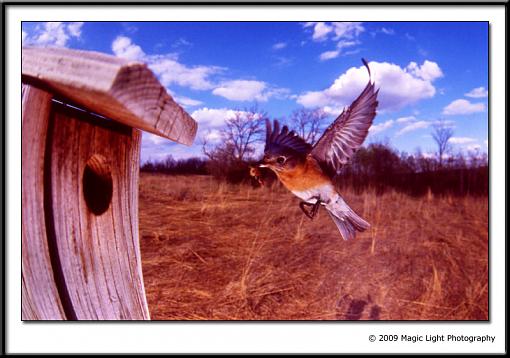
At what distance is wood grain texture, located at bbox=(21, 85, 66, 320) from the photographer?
591 millimetres

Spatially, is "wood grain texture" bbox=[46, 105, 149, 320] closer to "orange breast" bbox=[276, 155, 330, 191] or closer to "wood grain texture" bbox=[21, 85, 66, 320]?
"wood grain texture" bbox=[21, 85, 66, 320]

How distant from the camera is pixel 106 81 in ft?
1.46

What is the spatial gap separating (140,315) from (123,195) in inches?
8.8

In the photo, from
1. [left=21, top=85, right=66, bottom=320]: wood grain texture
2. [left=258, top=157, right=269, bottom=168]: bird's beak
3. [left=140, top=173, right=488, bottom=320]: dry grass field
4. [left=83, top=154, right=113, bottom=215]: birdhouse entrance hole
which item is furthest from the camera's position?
[left=140, top=173, right=488, bottom=320]: dry grass field

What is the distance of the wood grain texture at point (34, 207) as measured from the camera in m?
0.59

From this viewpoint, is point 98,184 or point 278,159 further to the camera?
point 278,159

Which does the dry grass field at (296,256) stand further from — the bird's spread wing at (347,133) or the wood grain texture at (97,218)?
the wood grain texture at (97,218)

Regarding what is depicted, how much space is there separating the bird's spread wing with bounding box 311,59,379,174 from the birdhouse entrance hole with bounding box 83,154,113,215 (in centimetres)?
50

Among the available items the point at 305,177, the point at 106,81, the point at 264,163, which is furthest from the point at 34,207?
the point at 305,177

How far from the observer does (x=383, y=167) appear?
331 centimetres

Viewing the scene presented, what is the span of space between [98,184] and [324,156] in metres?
0.53

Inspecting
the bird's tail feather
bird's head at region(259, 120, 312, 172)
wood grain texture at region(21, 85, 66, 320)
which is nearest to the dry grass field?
the bird's tail feather

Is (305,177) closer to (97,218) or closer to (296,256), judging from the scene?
(97,218)

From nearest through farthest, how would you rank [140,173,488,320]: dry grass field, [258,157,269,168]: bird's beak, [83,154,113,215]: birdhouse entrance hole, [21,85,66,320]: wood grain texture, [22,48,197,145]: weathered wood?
[22,48,197,145]: weathered wood, [21,85,66,320]: wood grain texture, [83,154,113,215]: birdhouse entrance hole, [258,157,269,168]: bird's beak, [140,173,488,320]: dry grass field
